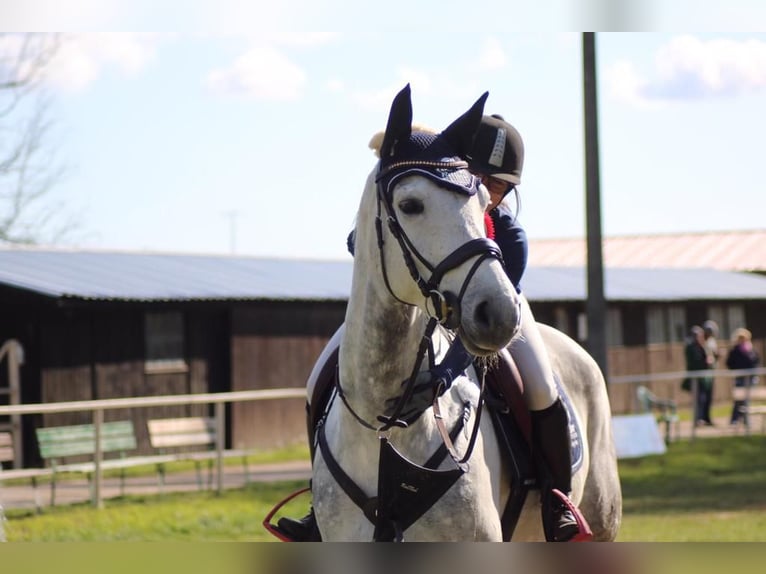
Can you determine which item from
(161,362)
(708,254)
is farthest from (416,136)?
(708,254)

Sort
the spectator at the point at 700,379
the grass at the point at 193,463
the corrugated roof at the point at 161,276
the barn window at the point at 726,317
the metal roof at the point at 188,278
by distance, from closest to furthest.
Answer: the grass at the point at 193,463 < the corrugated roof at the point at 161,276 < the metal roof at the point at 188,278 < the spectator at the point at 700,379 < the barn window at the point at 726,317

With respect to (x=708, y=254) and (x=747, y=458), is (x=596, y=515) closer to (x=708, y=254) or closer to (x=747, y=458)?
(x=747, y=458)

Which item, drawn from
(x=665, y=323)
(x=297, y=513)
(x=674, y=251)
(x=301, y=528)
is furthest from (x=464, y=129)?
(x=674, y=251)

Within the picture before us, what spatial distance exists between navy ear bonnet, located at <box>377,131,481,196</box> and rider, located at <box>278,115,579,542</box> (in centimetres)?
61

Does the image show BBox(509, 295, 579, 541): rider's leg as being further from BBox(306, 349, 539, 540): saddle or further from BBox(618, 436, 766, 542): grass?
BBox(618, 436, 766, 542): grass

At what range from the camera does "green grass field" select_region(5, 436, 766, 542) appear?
1173 cm

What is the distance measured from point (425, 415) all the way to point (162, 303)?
18200mm

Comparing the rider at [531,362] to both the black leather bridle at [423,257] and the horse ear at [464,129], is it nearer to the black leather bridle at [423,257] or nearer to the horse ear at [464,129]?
the horse ear at [464,129]

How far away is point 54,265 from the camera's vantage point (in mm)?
22078

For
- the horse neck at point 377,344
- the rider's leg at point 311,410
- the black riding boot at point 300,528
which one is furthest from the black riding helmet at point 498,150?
the black riding boot at point 300,528

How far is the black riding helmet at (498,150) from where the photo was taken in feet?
14.0

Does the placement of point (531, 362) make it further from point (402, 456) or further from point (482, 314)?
point (482, 314)

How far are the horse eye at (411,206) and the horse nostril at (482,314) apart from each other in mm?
452

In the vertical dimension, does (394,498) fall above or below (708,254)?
below
